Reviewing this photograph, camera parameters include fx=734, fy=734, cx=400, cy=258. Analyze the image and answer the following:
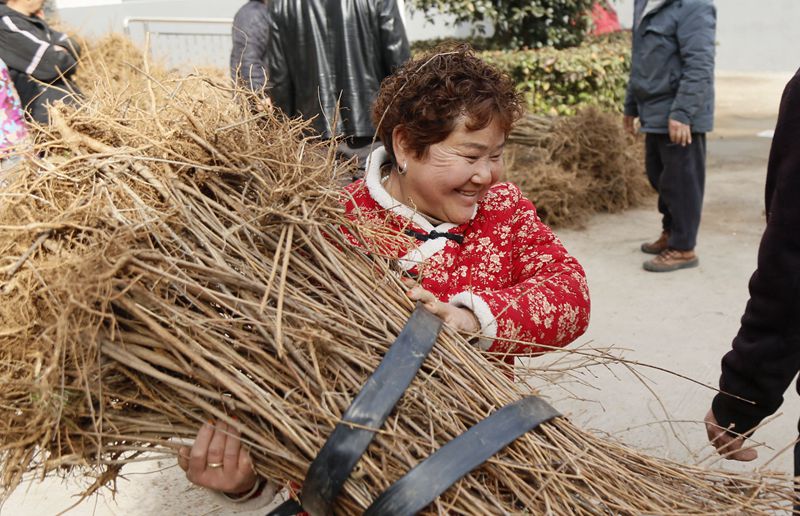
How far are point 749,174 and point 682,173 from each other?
344 centimetres

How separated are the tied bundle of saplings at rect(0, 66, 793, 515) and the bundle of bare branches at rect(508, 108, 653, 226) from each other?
4904 mm

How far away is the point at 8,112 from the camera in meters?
3.92

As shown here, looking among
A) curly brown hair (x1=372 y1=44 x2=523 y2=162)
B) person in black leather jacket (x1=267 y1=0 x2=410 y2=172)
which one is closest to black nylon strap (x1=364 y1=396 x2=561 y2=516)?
curly brown hair (x1=372 y1=44 x2=523 y2=162)

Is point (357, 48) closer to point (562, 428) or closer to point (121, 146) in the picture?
point (121, 146)

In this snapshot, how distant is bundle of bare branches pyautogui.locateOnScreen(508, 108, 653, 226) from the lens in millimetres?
6238

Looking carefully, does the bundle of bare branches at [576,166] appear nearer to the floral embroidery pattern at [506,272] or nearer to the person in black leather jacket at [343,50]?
the person in black leather jacket at [343,50]

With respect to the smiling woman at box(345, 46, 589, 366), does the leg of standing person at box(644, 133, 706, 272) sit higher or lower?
lower

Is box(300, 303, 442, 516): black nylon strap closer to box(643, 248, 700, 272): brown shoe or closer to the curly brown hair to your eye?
the curly brown hair

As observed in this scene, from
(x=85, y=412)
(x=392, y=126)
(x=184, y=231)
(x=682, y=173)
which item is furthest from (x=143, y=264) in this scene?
(x=682, y=173)

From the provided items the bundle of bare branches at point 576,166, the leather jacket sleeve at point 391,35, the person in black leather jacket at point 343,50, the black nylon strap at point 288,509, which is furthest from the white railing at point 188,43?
the black nylon strap at point 288,509

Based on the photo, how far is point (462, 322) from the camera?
1.64 meters

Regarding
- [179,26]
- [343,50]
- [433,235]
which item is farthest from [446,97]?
[179,26]

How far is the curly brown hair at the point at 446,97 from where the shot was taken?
186cm

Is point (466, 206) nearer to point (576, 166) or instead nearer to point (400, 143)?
point (400, 143)
